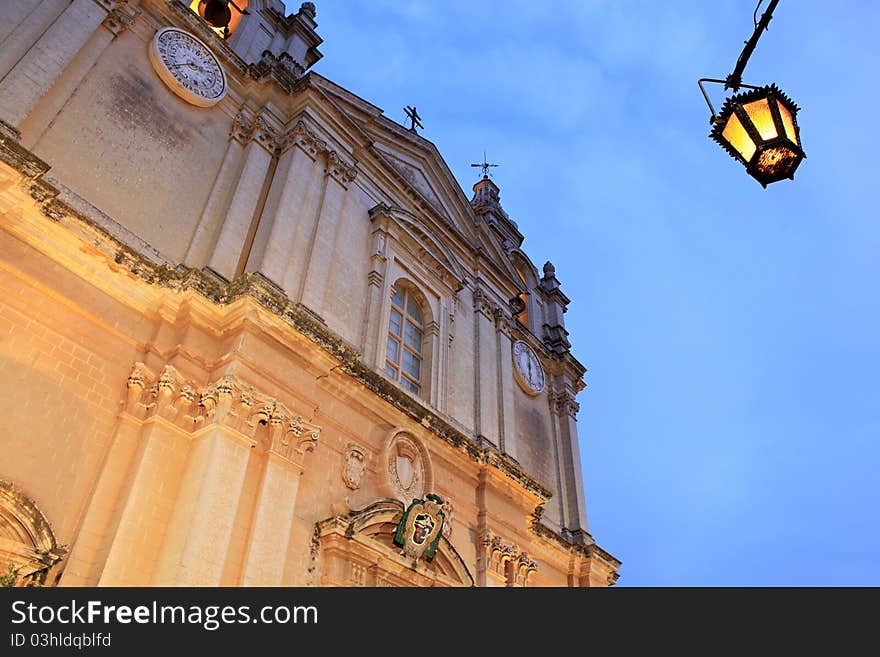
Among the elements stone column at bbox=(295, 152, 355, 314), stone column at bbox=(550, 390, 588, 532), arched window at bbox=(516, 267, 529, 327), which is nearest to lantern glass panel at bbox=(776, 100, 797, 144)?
stone column at bbox=(295, 152, 355, 314)

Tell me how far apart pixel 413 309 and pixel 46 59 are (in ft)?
29.2

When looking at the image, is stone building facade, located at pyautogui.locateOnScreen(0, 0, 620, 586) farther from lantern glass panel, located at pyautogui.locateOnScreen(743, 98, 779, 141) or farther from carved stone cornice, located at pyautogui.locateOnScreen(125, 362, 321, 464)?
lantern glass panel, located at pyautogui.locateOnScreen(743, 98, 779, 141)

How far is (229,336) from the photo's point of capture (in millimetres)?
10758

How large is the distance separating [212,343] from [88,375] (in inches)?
73.6

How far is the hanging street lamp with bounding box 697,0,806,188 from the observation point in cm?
592

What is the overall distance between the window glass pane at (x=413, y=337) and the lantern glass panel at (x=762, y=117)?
410 inches

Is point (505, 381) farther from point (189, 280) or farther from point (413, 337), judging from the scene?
point (189, 280)

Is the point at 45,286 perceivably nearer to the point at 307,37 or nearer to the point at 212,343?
the point at 212,343

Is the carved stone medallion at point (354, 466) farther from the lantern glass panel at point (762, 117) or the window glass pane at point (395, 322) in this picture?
the lantern glass panel at point (762, 117)

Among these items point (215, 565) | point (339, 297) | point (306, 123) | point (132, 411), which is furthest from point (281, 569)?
point (306, 123)

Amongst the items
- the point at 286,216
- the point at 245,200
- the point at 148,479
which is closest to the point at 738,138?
the point at 148,479

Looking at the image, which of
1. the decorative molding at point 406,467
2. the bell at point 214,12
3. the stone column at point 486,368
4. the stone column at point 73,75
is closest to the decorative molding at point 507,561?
the decorative molding at point 406,467

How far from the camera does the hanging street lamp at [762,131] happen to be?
5918 mm
